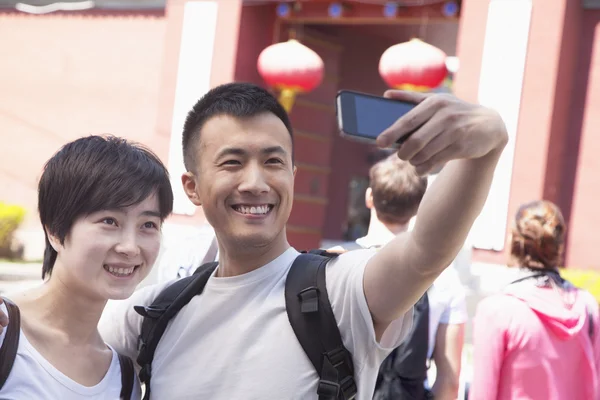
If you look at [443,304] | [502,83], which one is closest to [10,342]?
[443,304]

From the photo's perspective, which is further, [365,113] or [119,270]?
[119,270]

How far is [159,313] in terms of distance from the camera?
75.0 inches

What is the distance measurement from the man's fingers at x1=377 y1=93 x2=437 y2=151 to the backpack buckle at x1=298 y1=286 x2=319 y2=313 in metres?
0.45

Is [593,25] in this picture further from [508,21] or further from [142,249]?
[142,249]

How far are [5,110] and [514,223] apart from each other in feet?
31.6

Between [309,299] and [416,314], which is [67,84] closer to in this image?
[416,314]

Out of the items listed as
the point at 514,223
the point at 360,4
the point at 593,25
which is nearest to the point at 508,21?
the point at 593,25

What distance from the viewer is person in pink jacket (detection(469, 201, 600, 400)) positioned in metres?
2.92

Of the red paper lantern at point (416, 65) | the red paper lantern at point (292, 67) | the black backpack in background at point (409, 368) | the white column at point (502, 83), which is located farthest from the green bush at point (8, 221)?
the black backpack in background at point (409, 368)

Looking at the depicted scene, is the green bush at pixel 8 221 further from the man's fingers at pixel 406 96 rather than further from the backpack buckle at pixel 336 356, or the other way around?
the man's fingers at pixel 406 96

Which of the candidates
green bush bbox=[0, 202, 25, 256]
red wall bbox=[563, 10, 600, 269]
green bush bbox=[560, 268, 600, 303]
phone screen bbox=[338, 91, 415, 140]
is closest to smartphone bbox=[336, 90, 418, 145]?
phone screen bbox=[338, 91, 415, 140]

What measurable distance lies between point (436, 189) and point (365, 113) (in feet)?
0.70

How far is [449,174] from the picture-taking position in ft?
4.80

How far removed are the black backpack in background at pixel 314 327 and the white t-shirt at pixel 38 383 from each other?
5.1 inches
